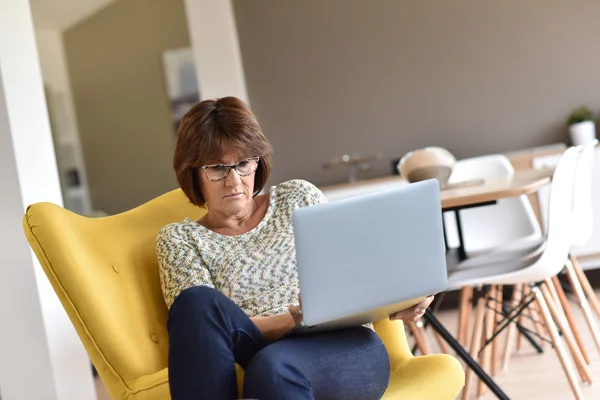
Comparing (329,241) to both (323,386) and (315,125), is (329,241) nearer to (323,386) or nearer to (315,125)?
(323,386)

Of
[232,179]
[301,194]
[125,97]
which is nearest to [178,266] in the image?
[232,179]

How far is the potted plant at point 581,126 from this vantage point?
16.5ft

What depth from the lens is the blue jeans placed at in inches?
61.5

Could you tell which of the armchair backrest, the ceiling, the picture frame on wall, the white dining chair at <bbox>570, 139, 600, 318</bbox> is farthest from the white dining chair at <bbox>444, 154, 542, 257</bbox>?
the ceiling

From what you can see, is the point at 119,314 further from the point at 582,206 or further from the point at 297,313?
the point at 582,206

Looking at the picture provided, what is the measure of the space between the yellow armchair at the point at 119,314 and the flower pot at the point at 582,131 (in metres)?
3.35

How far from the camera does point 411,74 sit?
546 cm

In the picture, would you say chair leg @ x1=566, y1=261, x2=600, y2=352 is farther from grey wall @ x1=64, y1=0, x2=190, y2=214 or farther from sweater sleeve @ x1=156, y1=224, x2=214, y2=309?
grey wall @ x1=64, y1=0, x2=190, y2=214

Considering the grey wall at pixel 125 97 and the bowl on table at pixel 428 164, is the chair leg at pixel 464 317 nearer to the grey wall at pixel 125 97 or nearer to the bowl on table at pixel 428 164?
the bowl on table at pixel 428 164

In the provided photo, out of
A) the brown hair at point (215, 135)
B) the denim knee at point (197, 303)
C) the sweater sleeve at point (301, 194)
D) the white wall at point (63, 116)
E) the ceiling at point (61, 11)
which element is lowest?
the denim knee at point (197, 303)

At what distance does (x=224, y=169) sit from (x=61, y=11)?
5751mm

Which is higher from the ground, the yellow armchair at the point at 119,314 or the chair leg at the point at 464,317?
the yellow armchair at the point at 119,314

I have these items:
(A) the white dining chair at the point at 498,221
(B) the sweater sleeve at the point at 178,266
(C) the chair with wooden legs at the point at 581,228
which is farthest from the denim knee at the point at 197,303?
(A) the white dining chair at the point at 498,221

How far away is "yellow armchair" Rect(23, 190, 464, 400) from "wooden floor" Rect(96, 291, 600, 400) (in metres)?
1.24
